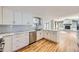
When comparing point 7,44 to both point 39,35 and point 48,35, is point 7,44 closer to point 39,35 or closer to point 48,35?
point 39,35

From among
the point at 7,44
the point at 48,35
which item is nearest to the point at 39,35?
the point at 48,35

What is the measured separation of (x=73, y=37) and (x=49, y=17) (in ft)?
1.84

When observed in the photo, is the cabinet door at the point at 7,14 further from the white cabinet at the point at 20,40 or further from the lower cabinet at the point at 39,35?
the lower cabinet at the point at 39,35

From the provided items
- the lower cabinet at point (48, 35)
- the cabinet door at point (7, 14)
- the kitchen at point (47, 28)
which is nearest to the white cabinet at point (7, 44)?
the kitchen at point (47, 28)

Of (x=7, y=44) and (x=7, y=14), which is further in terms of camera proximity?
(x=7, y=14)

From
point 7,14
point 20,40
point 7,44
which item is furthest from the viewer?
point 7,14

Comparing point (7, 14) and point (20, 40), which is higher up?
point (7, 14)

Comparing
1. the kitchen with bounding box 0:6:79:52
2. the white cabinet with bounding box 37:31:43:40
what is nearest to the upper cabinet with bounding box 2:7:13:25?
the kitchen with bounding box 0:6:79:52

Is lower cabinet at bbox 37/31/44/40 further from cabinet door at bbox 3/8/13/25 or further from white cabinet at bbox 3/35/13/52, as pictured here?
cabinet door at bbox 3/8/13/25
